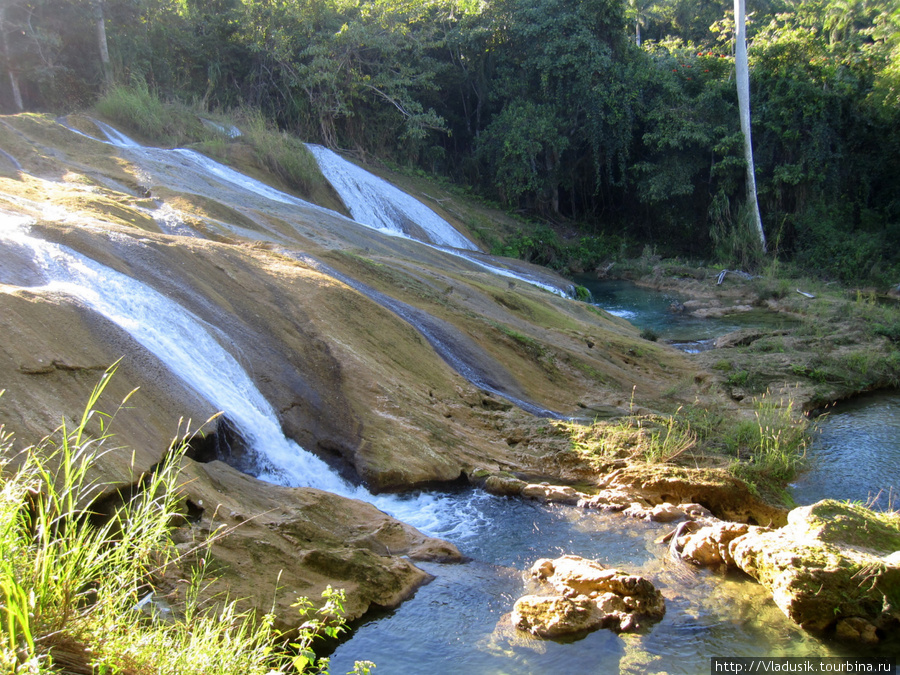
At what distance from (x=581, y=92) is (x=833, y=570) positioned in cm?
2405

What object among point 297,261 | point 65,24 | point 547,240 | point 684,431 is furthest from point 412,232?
point 684,431

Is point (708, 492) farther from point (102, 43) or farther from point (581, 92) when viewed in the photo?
point (102, 43)

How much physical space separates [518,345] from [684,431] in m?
3.32

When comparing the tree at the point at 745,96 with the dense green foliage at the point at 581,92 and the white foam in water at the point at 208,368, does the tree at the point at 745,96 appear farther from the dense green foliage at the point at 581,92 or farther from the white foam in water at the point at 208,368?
the white foam in water at the point at 208,368

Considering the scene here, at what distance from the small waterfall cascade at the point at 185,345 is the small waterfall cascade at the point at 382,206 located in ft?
42.5

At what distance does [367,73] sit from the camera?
2805 centimetres

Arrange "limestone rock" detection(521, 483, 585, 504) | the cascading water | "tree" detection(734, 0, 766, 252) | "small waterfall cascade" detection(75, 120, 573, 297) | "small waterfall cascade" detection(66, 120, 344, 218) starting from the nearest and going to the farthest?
1. "limestone rock" detection(521, 483, 585, 504)
2. the cascading water
3. "small waterfall cascade" detection(66, 120, 344, 218)
4. "small waterfall cascade" detection(75, 120, 573, 297)
5. "tree" detection(734, 0, 766, 252)

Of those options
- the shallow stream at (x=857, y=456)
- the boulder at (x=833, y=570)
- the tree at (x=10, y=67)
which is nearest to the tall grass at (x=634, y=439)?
the shallow stream at (x=857, y=456)

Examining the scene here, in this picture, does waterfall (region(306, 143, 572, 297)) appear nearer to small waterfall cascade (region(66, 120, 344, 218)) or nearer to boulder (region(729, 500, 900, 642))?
small waterfall cascade (region(66, 120, 344, 218))

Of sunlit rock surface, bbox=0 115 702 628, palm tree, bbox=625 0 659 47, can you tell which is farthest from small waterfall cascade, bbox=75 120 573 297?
palm tree, bbox=625 0 659 47

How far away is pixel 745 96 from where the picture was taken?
2464 centimetres

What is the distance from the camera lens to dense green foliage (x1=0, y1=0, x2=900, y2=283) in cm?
2483

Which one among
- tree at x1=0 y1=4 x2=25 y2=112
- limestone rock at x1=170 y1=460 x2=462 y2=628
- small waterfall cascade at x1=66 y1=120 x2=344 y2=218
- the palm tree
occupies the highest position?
the palm tree

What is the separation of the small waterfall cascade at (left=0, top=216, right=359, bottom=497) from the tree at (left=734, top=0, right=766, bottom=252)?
2086 centimetres
